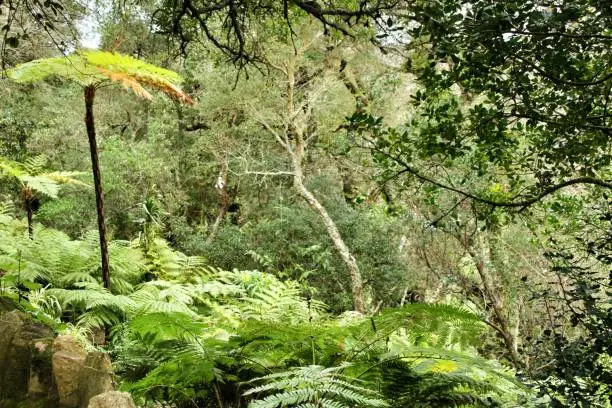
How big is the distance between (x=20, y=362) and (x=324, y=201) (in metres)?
9.08

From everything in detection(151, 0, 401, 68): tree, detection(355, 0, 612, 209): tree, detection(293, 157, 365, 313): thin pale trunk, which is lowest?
detection(293, 157, 365, 313): thin pale trunk

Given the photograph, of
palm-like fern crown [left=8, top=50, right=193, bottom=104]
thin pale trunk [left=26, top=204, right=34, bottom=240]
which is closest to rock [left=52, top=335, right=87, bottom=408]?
palm-like fern crown [left=8, top=50, right=193, bottom=104]

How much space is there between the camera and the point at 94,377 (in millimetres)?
1708

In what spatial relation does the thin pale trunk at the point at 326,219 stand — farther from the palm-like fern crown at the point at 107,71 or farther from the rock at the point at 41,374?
the rock at the point at 41,374

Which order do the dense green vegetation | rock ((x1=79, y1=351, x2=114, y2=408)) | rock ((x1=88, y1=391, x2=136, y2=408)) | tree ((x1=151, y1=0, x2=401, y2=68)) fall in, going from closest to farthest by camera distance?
1. rock ((x1=88, y1=391, x2=136, y2=408))
2. rock ((x1=79, y1=351, x2=114, y2=408))
3. the dense green vegetation
4. tree ((x1=151, y1=0, x2=401, y2=68))

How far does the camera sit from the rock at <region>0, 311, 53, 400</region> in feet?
6.06

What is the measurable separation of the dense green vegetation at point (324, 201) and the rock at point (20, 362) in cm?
34

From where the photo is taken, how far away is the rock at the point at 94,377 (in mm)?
1698

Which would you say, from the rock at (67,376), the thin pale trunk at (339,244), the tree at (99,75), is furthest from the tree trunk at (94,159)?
the thin pale trunk at (339,244)

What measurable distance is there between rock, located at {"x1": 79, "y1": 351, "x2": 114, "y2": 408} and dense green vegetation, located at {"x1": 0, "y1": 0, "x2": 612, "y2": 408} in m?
0.29

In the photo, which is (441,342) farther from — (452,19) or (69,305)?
(69,305)

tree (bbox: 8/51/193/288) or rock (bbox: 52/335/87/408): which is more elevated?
tree (bbox: 8/51/193/288)

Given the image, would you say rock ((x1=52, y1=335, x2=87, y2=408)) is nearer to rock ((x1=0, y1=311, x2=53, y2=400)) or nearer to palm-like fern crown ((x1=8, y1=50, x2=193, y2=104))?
rock ((x1=0, y1=311, x2=53, y2=400))

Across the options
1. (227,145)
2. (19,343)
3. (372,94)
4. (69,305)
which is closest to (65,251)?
(69,305)
